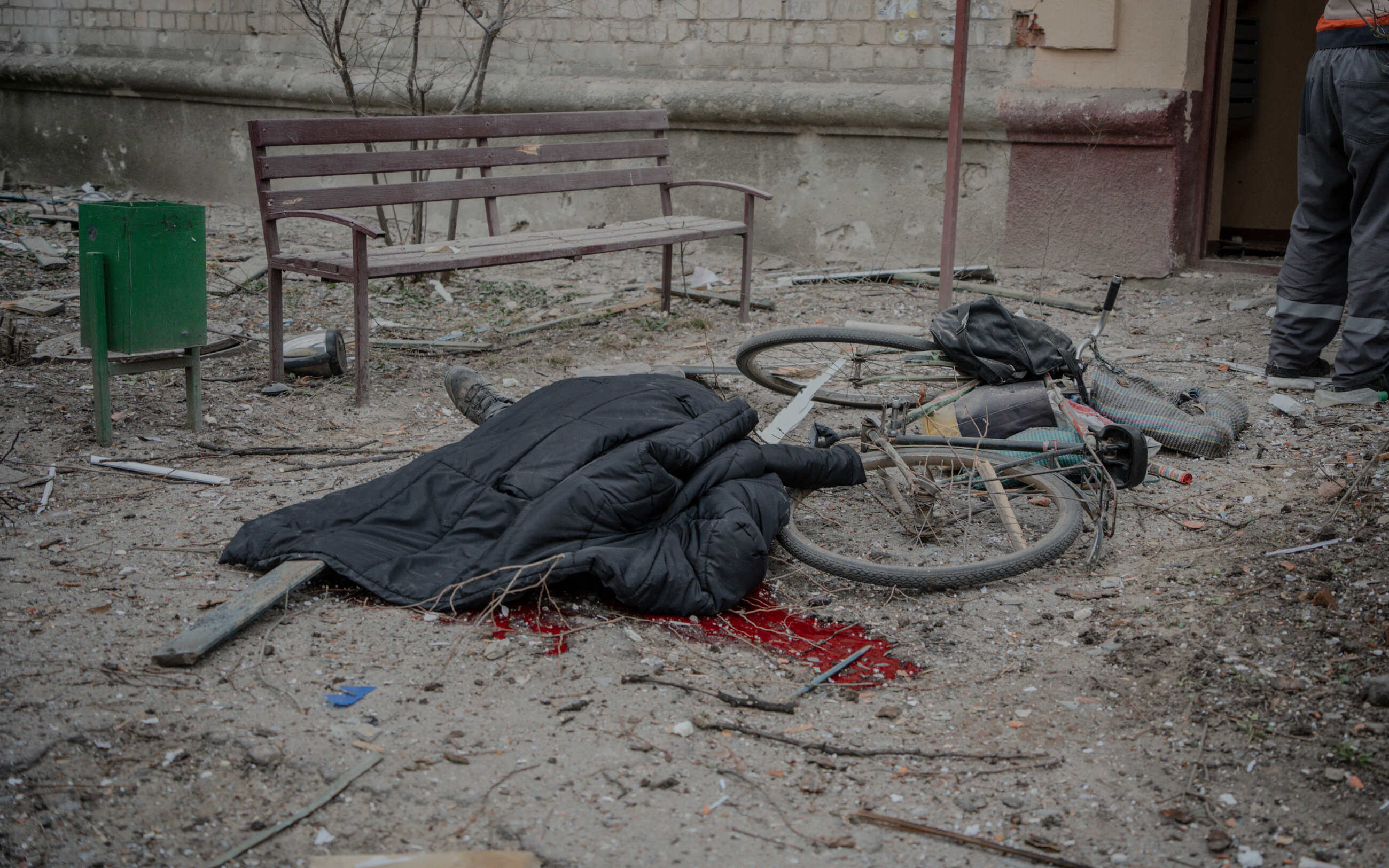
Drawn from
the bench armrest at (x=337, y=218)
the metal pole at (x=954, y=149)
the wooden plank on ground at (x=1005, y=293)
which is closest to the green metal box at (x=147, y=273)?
the bench armrest at (x=337, y=218)

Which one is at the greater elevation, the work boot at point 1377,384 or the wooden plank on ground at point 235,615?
the work boot at point 1377,384

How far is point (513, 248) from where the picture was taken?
569cm

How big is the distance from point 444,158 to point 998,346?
3.26m

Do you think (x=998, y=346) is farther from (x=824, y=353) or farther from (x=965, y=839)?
(x=965, y=839)

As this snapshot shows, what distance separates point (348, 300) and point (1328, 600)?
5.58 metres

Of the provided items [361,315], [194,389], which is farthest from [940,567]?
[194,389]

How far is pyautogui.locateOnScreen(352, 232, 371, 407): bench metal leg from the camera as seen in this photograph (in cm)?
496

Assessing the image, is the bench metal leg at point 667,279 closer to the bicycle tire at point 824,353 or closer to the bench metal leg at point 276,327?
the bicycle tire at point 824,353

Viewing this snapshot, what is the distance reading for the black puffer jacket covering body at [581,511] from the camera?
122 inches

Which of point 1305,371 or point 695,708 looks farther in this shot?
point 1305,371

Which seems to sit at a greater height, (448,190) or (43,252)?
(448,190)

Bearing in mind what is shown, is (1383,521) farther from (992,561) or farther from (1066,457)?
(992,561)

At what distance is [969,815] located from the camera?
234 cm

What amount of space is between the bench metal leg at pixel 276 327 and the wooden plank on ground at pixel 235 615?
2.25m
